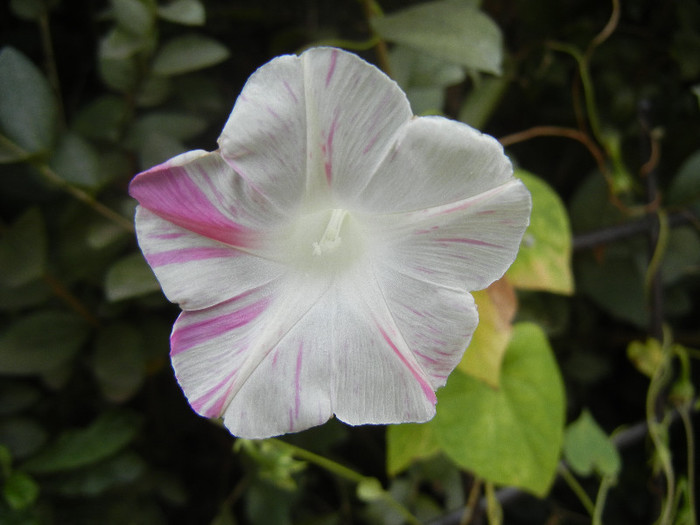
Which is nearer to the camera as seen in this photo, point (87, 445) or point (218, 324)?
point (218, 324)

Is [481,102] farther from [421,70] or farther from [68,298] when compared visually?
[68,298]

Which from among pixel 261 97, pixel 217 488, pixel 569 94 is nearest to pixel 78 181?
pixel 261 97

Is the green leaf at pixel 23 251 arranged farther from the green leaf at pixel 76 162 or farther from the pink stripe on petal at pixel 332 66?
the pink stripe on petal at pixel 332 66

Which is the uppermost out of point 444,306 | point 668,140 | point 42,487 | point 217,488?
point 444,306

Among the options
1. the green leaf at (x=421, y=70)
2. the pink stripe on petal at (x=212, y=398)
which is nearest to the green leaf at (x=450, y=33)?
the green leaf at (x=421, y=70)

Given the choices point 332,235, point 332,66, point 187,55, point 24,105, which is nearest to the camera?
point 332,66

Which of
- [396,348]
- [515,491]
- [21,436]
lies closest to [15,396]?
[21,436]

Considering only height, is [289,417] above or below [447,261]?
below

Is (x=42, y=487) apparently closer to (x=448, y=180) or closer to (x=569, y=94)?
(x=448, y=180)

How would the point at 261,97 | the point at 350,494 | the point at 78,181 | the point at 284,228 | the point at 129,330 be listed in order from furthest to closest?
the point at 350,494, the point at 129,330, the point at 78,181, the point at 284,228, the point at 261,97
